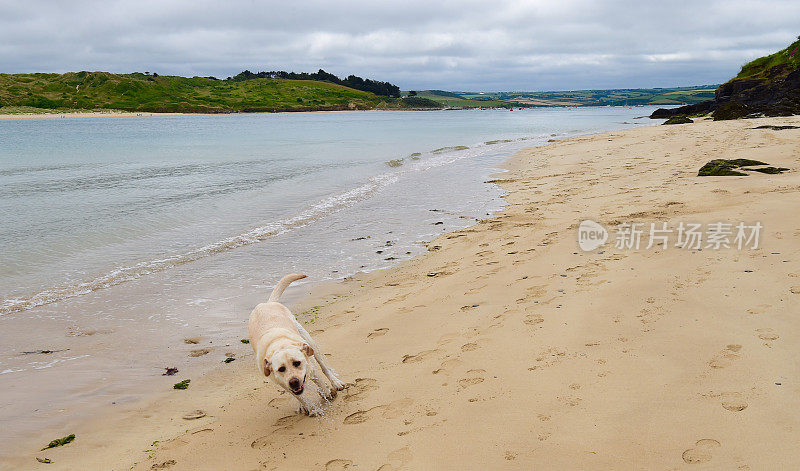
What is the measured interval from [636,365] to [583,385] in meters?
0.63

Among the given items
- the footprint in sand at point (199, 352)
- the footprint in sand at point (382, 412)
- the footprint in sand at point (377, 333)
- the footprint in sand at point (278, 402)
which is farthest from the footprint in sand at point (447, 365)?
the footprint in sand at point (199, 352)

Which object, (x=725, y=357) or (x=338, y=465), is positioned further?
(x=725, y=357)

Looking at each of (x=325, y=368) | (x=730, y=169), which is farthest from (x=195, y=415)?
(x=730, y=169)

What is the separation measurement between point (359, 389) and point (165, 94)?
6992 inches

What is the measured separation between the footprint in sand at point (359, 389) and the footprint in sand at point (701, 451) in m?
3.04

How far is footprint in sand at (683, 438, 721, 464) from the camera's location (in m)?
3.35

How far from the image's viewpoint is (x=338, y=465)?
415 centimetres

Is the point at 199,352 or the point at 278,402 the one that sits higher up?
the point at 278,402

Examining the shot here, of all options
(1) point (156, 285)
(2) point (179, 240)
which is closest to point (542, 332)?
(1) point (156, 285)

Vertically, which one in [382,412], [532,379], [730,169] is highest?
[730,169]

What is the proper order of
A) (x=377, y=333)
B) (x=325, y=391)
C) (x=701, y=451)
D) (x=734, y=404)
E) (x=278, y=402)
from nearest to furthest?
1. (x=701, y=451)
2. (x=734, y=404)
3. (x=325, y=391)
4. (x=278, y=402)
5. (x=377, y=333)

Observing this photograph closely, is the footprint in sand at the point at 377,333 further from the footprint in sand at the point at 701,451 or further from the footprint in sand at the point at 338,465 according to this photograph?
the footprint in sand at the point at 701,451

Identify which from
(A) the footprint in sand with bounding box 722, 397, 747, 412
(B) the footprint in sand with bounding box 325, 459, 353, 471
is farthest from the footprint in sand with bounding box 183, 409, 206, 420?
(A) the footprint in sand with bounding box 722, 397, 747, 412

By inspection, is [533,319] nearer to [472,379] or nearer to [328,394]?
[472,379]
